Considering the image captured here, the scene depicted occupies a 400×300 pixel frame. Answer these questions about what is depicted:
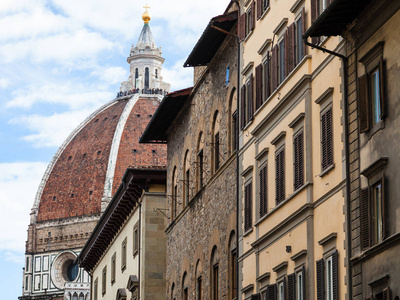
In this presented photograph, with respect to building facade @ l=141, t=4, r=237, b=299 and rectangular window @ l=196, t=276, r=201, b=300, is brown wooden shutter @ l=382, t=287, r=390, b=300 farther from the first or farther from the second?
rectangular window @ l=196, t=276, r=201, b=300

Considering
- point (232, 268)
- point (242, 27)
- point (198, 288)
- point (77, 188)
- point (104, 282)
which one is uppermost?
point (77, 188)

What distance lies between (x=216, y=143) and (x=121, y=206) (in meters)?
14.5

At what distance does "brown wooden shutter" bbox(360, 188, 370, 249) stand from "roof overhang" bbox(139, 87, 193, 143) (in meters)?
17.4

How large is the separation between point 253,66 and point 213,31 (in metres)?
3.77

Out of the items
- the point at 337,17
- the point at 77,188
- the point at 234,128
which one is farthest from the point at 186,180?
the point at 77,188

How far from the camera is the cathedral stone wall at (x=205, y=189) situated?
30.1m

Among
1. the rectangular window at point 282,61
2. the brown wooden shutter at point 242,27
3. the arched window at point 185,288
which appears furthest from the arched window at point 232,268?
the arched window at point 185,288

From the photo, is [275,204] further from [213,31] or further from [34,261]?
[34,261]

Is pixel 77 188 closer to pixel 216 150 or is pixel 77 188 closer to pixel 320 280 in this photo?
pixel 216 150

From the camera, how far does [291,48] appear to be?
23.9 m

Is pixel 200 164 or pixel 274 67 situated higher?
pixel 200 164

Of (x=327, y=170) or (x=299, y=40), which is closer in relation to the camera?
(x=327, y=170)

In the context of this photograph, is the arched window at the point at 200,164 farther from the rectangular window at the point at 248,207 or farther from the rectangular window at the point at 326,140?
the rectangular window at the point at 326,140

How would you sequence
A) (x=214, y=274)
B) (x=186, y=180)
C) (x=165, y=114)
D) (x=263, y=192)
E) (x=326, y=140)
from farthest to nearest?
(x=165, y=114)
(x=186, y=180)
(x=214, y=274)
(x=263, y=192)
(x=326, y=140)
